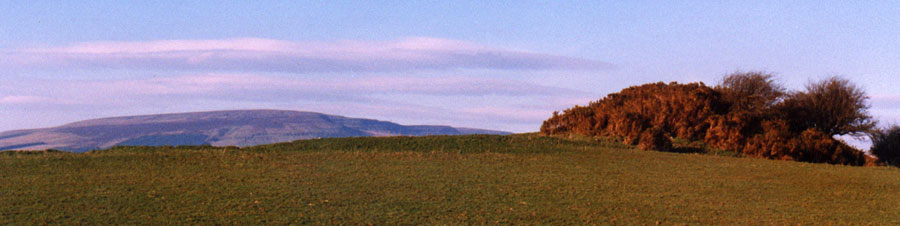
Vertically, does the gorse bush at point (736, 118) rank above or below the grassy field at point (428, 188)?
above

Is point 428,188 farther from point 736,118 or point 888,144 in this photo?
point 888,144

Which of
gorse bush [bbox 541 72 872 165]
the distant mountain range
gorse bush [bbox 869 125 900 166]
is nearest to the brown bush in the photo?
gorse bush [bbox 541 72 872 165]

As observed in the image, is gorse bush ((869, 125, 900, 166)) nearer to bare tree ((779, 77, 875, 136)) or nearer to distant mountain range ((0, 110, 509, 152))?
bare tree ((779, 77, 875, 136))

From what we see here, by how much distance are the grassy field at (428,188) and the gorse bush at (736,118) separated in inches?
107

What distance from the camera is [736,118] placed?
20422mm

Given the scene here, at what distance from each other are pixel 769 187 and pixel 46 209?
11.8m

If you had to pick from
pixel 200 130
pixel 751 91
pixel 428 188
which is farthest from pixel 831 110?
pixel 200 130

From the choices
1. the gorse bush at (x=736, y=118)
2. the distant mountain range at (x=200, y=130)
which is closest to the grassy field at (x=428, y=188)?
the gorse bush at (x=736, y=118)

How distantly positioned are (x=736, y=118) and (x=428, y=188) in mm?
13010

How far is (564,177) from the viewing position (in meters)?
12.5

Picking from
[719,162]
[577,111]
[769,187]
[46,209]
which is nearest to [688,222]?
[769,187]

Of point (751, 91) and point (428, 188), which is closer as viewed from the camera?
point (428, 188)

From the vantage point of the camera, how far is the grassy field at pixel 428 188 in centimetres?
929

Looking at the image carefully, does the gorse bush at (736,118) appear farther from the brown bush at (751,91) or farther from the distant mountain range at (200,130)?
the distant mountain range at (200,130)
